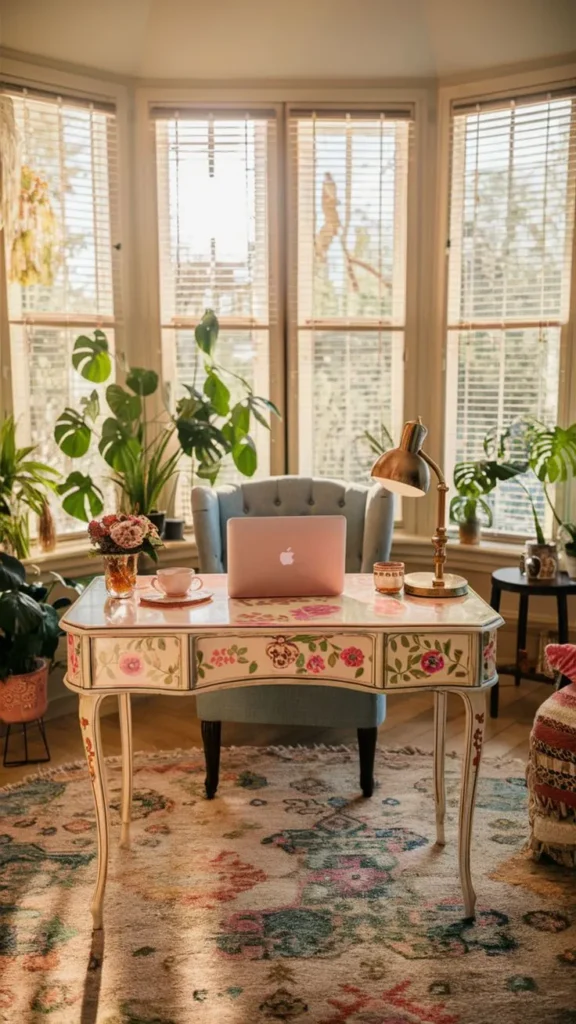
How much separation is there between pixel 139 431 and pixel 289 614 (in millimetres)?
1864

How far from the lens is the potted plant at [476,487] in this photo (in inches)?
163

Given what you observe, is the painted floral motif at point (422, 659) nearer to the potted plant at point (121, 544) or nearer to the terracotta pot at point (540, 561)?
the potted plant at point (121, 544)

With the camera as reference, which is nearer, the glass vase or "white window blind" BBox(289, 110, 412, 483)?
the glass vase

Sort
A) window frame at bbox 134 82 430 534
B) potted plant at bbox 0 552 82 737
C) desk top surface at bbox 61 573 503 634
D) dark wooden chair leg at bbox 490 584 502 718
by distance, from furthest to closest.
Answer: window frame at bbox 134 82 430 534 < dark wooden chair leg at bbox 490 584 502 718 < potted plant at bbox 0 552 82 737 < desk top surface at bbox 61 573 503 634

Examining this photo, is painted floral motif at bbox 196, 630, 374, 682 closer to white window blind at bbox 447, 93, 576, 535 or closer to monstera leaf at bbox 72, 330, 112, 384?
monstera leaf at bbox 72, 330, 112, 384

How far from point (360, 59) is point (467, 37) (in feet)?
1.50

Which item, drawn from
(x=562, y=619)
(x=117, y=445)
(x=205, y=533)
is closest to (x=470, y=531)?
(x=562, y=619)

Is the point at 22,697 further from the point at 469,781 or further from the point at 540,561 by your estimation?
the point at 540,561

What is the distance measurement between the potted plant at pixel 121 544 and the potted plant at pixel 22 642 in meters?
0.76

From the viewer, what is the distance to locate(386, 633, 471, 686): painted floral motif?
2338mm

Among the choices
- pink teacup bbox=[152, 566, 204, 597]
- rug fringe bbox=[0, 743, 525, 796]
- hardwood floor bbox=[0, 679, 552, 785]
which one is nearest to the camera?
pink teacup bbox=[152, 566, 204, 597]

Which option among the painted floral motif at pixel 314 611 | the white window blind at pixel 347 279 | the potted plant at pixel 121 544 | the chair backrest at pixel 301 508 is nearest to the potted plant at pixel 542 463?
the white window blind at pixel 347 279

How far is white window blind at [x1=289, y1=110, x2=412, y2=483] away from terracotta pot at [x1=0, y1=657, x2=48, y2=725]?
5.34ft

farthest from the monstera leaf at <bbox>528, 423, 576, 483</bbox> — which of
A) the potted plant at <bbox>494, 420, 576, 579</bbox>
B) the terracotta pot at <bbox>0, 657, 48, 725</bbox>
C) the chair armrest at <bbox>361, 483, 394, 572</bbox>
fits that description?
the terracotta pot at <bbox>0, 657, 48, 725</bbox>
